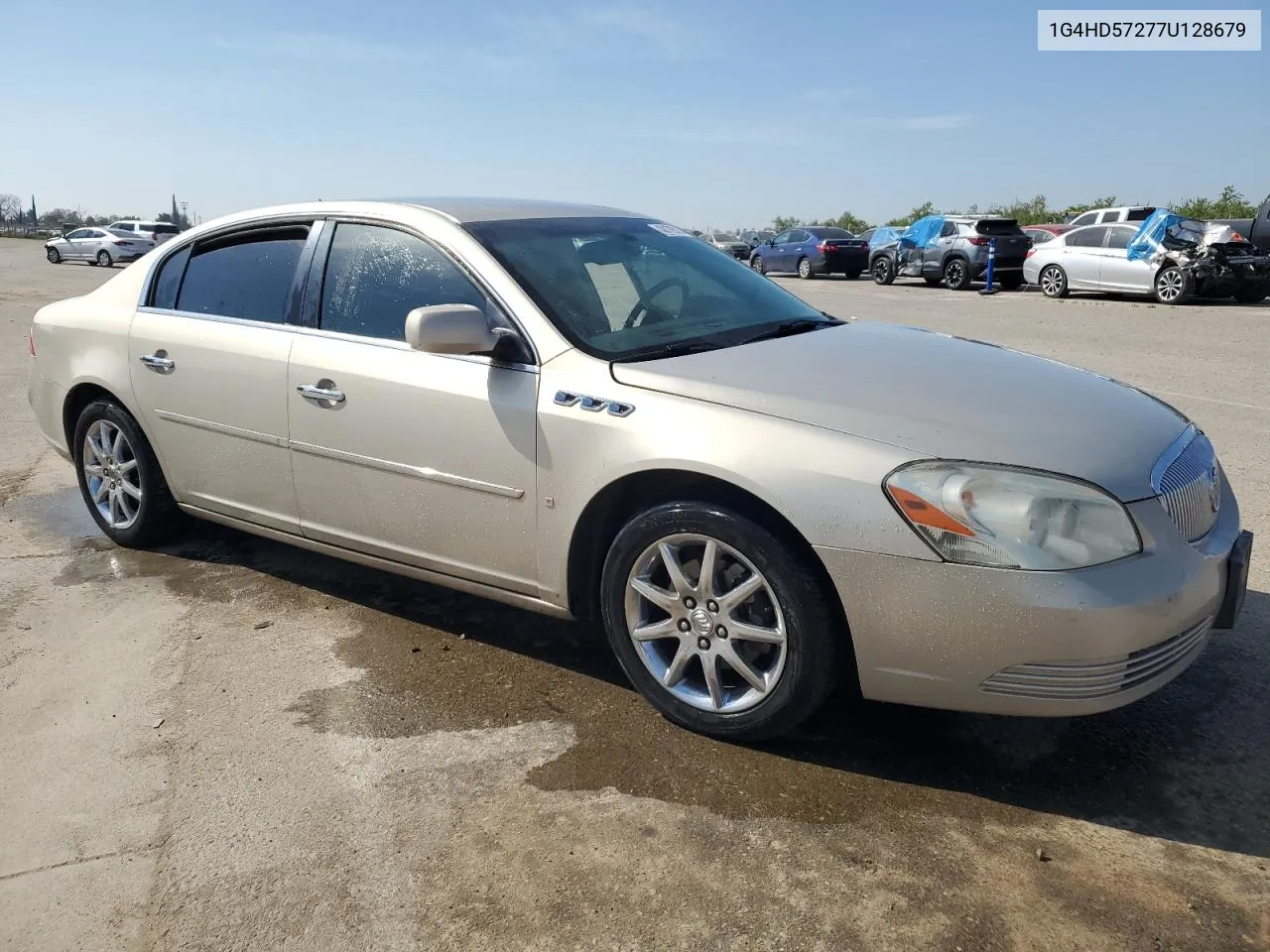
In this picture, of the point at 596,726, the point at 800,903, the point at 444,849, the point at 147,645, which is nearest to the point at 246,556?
the point at 147,645

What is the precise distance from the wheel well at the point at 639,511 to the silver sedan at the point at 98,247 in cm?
3566

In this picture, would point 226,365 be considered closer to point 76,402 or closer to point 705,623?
point 76,402

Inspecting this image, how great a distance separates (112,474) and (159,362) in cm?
78

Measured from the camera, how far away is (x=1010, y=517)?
2.62 meters

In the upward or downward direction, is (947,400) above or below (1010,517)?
above

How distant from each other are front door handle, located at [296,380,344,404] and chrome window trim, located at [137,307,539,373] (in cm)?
18

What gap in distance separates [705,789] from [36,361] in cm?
416

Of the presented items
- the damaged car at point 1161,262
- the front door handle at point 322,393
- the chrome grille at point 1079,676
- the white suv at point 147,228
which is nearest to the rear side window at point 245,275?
the front door handle at point 322,393

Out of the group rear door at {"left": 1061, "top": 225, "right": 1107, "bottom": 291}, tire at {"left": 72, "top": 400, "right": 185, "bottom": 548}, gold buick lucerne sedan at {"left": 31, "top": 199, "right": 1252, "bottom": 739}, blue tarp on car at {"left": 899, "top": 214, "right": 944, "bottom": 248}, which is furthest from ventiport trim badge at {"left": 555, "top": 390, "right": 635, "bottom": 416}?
blue tarp on car at {"left": 899, "top": 214, "right": 944, "bottom": 248}

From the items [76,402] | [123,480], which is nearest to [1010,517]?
[123,480]

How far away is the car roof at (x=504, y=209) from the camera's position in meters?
3.86

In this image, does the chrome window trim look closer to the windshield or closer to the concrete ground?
the windshield

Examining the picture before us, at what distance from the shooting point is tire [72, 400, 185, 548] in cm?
469

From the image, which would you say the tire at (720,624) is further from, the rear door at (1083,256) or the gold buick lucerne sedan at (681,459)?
the rear door at (1083,256)
